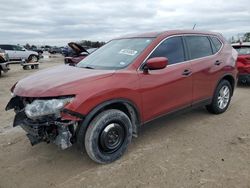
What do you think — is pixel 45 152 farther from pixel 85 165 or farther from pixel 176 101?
pixel 176 101

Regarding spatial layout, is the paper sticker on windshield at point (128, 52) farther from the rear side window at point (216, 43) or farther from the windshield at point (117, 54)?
the rear side window at point (216, 43)

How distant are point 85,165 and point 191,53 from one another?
105 inches

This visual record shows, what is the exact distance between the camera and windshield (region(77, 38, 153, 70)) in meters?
4.21

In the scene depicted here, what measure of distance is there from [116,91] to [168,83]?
105cm

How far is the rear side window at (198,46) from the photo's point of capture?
504 centimetres

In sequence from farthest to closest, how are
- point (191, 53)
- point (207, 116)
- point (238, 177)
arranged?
point (207, 116)
point (191, 53)
point (238, 177)

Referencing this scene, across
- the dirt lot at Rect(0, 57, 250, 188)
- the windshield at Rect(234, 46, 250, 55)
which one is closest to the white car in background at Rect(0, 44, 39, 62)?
the windshield at Rect(234, 46, 250, 55)

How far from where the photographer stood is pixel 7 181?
3.50 meters

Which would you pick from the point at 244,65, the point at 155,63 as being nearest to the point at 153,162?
the point at 155,63

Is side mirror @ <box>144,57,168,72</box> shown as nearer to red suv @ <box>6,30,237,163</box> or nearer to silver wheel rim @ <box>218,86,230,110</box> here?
red suv @ <box>6,30,237,163</box>

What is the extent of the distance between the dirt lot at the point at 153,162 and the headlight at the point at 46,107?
841mm

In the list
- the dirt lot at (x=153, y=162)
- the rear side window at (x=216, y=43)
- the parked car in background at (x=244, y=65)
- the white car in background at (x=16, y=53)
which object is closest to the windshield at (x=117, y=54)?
the dirt lot at (x=153, y=162)

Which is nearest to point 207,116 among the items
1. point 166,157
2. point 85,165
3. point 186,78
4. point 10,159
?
point 186,78

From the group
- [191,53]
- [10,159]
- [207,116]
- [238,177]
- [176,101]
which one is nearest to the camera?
[238,177]
